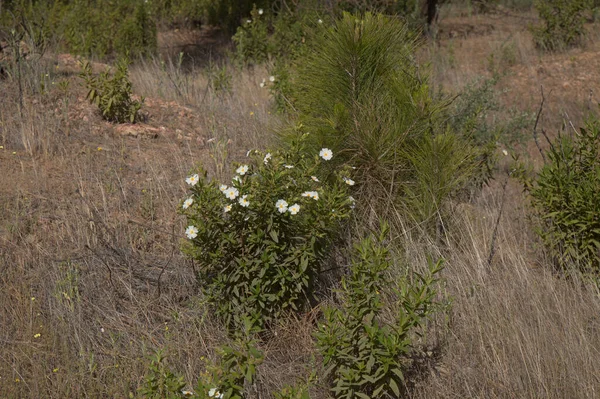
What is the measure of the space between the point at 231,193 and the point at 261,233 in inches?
9.3

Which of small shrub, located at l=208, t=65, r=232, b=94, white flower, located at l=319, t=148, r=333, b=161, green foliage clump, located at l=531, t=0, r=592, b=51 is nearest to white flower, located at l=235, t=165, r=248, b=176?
white flower, located at l=319, t=148, r=333, b=161

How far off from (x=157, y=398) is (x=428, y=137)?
2.19m

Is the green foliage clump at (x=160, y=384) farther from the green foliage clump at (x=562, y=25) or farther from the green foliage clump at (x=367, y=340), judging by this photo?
the green foliage clump at (x=562, y=25)

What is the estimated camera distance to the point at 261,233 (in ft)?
11.3

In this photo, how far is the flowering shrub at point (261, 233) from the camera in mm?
3432

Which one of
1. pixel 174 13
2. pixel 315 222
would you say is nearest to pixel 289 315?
pixel 315 222

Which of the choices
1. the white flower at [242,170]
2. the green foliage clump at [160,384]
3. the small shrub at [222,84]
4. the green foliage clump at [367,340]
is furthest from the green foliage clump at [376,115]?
the small shrub at [222,84]

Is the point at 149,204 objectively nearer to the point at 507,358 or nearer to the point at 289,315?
the point at 289,315

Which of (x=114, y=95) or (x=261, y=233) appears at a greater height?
(x=261, y=233)

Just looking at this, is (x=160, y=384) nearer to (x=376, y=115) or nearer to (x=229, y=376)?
(x=229, y=376)

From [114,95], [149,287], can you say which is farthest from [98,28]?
[149,287]

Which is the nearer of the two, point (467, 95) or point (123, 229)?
point (123, 229)

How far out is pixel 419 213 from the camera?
13.9 ft

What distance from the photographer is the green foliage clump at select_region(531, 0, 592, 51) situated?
Answer: 9.63 meters
